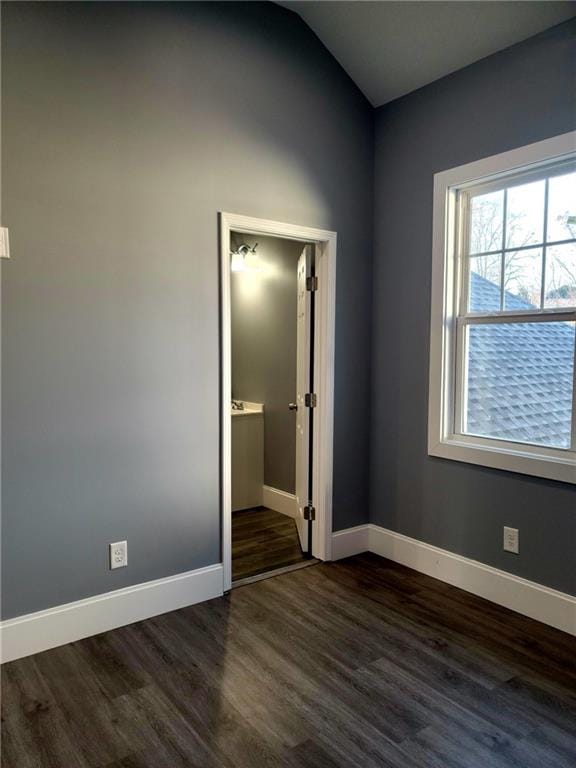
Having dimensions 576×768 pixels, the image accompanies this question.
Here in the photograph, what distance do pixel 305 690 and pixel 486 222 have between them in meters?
2.55

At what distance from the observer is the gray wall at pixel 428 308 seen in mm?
2666

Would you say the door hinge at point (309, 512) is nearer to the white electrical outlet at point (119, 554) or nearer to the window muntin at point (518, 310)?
the window muntin at point (518, 310)

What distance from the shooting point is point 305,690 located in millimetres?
2193

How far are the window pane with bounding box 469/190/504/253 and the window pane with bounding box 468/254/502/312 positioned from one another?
7 centimetres

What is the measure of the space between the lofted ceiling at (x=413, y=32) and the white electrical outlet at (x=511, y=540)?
254 centimetres

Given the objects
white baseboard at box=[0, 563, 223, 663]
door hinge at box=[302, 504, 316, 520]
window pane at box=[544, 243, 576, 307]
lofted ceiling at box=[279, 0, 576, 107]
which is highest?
lofted ceiling at box=[279, 0, 576, 107]

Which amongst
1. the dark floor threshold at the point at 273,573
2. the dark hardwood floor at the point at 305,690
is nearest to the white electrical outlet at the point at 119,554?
the dark hardwood floor at the point at 305,690

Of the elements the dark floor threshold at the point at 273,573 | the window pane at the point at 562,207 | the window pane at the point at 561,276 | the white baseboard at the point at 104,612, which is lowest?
the dark floor threshold at the point at 273,573

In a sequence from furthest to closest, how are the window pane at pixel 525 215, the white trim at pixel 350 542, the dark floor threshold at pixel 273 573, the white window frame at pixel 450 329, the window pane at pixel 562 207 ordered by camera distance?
the white trim at pixel 350 542 < the dark floor threshold at pixel 273 573 < the white window frame at pixel 450 329 < the window pane at pixel 525 215 < the window pane at pixel 562 207

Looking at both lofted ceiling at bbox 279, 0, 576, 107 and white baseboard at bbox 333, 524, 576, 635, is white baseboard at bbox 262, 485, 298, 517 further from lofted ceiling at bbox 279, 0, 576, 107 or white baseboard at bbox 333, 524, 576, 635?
lofted ceiling at bbox 279, 0, 576, 107

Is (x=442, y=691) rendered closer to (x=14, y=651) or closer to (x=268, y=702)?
(x=268, y=702)

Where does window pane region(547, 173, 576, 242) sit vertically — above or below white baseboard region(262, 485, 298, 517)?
above

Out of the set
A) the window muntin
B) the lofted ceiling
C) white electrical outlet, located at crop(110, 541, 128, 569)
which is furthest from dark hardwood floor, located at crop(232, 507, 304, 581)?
the lofted ceiling

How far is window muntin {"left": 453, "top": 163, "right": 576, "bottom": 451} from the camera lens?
268 cm
